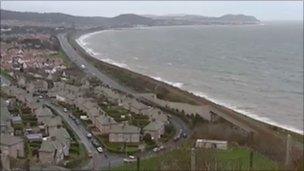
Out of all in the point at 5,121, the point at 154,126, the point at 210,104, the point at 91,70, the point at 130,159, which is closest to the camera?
the point at 130,159

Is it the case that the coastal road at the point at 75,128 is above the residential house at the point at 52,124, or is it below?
below

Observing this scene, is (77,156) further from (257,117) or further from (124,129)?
(257,117)

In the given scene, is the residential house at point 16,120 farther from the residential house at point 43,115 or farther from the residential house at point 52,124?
the residential house at point 52,124

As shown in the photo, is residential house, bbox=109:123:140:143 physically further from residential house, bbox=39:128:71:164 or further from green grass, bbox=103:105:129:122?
green grass, bbox=103:105:129:122

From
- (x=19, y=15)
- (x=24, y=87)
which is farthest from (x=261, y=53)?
(x=19, y=15)

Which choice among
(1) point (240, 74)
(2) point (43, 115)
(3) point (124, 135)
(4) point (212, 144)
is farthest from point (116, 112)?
(1) point (240, 74)

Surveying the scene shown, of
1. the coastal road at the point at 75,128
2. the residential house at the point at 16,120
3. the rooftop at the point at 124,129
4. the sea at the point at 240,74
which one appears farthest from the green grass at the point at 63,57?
the rooftop at the point at 124,129
